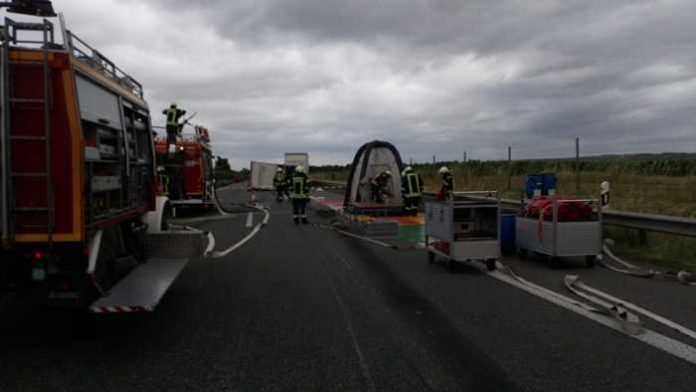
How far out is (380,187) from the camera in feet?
68.5

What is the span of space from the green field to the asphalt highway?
2.88 meters

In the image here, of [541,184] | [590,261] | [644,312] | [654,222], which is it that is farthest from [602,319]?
[541,184]

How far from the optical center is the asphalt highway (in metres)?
4.83

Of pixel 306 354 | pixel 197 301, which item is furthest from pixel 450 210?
pixel 306 354

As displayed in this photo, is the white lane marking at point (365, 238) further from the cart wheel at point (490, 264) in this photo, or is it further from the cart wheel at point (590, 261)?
the cart wheel at point (590, 261)

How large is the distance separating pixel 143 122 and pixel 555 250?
255 inches

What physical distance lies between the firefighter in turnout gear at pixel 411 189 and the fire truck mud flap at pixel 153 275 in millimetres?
10847

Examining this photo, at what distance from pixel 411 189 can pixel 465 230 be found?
26.1ft

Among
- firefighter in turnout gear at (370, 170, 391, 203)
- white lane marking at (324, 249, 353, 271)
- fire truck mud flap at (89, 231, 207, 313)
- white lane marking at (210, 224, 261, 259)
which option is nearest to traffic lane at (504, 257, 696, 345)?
white lane marking at (324, 249, 353, 271)

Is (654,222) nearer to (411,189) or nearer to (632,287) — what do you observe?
(632,287)

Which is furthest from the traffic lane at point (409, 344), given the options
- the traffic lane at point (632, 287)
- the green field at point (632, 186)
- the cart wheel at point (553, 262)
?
the green field at point (632, 186)

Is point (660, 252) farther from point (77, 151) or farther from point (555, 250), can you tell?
point (77, 151)

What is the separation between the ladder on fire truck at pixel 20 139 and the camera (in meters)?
5.34

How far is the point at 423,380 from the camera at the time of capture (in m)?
4.80
